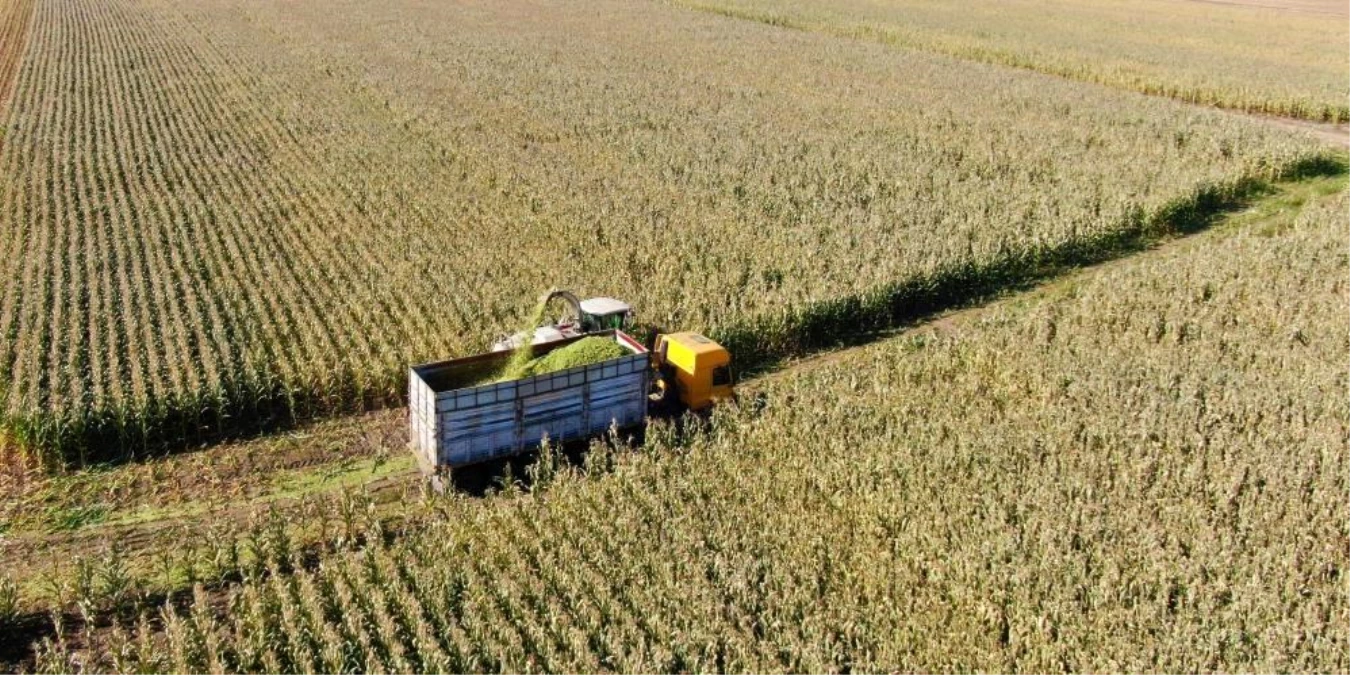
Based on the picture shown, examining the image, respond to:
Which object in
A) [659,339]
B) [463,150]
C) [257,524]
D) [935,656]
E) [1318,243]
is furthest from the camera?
[463,150]

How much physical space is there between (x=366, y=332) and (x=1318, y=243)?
810 inches

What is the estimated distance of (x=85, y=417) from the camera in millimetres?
14812

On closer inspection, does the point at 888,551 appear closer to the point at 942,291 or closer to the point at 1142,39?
Answer: the point at 942,291

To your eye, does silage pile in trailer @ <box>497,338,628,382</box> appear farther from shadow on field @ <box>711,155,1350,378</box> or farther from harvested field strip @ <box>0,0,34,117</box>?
harvested field strip @ <box>0,0,34,117</box>

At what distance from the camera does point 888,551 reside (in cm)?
1183

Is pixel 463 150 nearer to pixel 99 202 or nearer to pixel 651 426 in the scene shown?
pixel 99 202

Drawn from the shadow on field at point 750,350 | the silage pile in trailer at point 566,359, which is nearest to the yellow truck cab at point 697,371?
the silage pile in trailer at point 566,359

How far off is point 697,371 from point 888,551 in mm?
4799

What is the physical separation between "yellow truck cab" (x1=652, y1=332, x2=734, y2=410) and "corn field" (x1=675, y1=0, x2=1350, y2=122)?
34233 mm

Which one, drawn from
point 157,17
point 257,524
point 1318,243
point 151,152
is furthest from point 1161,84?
point 157,17

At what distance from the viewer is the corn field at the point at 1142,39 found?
1660 inches

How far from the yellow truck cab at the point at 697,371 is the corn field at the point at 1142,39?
34.2 m

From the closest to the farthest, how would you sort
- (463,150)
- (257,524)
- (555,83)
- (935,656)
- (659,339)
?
(935,656) < (257,524) < (659,339) < (463,150) < (555,83)

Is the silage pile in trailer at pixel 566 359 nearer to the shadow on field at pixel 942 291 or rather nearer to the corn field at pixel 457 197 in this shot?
the corn field at pixel 457 197
